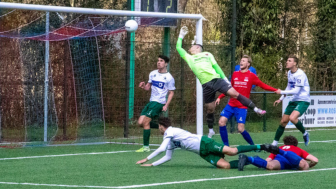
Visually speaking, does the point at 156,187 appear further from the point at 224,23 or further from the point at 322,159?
the point at 224,23

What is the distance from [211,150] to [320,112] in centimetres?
1141

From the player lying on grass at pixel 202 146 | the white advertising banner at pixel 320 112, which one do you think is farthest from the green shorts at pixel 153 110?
the white advertising banner at pixel 320 112

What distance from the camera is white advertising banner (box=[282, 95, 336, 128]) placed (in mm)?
19500

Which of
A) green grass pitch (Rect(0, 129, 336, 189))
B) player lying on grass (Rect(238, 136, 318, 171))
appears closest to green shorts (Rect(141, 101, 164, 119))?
green grass pitch (Rect(0, 129, 336, 189))

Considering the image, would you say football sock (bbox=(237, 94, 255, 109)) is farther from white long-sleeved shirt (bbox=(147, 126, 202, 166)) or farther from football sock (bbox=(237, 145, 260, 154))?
white long-sleeved shirt (bbox=(147, 126, 202, 166))

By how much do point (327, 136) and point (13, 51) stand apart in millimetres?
9005

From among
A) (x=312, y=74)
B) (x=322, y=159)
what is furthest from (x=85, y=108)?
(x=312, y=74)

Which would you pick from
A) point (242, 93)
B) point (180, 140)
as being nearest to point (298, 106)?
point (242, 93)

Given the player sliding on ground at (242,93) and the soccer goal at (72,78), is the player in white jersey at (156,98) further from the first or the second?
the soccer goal at (72,78)

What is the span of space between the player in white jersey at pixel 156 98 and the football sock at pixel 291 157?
3750mm

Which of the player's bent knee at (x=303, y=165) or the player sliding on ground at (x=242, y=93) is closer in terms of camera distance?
the player's bent knee at (x=303, y=165)

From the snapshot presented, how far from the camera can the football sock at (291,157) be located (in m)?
9.27

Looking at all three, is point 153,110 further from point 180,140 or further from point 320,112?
point 320,112

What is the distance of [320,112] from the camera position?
1992 centimetres
